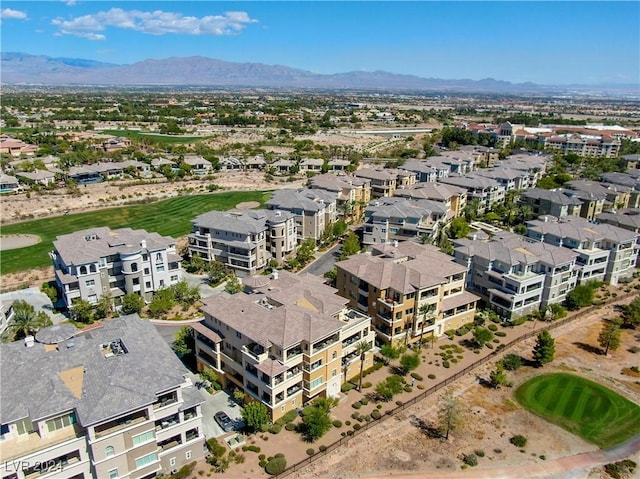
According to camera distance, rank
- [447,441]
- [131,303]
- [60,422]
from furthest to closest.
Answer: [131,303], [447,441], [60,422]

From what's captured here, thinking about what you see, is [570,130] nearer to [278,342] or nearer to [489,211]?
[489,211]

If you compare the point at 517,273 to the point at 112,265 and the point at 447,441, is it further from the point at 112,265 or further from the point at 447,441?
the point at 112,265

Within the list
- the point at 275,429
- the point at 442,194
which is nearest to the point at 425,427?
the point at 275,429

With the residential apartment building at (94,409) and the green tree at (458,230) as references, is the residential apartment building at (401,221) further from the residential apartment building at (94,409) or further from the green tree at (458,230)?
the residential apartment building at (94,409)

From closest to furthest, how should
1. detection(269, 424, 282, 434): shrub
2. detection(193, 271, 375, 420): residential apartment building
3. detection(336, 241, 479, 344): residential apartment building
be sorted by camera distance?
detection(269, 424, 282, 434): shrub < detection(193, 271, 375, 420): residential apartment building < detection(336, 241, 479, 344): residential apartment building

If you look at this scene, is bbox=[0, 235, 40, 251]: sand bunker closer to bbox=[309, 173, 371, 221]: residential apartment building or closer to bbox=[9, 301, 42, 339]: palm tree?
bbox=[9, 301, 42, 339]: palm tree

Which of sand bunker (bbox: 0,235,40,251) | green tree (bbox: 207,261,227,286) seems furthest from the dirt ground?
sand bunker (bbox: 0,235,40,251)
